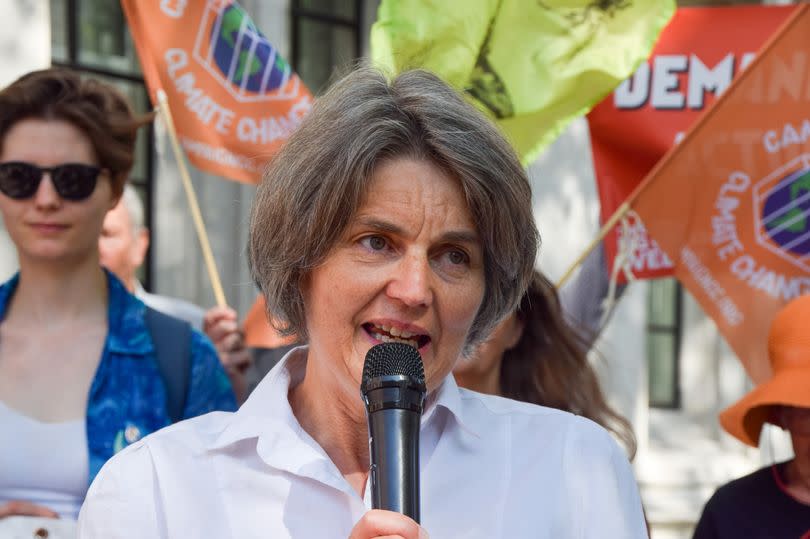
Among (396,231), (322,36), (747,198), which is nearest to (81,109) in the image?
(396,231)

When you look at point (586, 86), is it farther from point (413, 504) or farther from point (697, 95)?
point (413, 504)

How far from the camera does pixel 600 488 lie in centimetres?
224

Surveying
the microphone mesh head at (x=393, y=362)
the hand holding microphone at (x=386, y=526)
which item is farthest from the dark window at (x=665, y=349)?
the hand holding microphone at (x=386, y=526)

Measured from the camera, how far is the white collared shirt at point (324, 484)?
7.14 ft

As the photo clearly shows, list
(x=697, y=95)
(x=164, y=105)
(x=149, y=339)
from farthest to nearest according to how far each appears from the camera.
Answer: (x=697, y=95) → (x=164, y=105) → (x=149, y=339)

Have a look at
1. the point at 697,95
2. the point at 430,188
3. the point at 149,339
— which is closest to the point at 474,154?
the point at 430,188

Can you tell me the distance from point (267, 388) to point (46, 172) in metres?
1.44

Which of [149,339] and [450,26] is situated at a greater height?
[450,26]

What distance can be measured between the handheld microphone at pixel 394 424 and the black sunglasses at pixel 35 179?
5.80ft

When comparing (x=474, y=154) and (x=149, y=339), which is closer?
(x=474, y=154)

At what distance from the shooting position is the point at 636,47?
16.1 feet

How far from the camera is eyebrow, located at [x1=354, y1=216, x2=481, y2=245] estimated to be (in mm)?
2148

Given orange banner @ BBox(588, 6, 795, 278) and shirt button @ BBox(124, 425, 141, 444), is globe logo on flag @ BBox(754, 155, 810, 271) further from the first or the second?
shirt button @ BBox(124, 425, 141, 444)

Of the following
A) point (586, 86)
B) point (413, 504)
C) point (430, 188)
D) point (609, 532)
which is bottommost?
point (609, 532)
